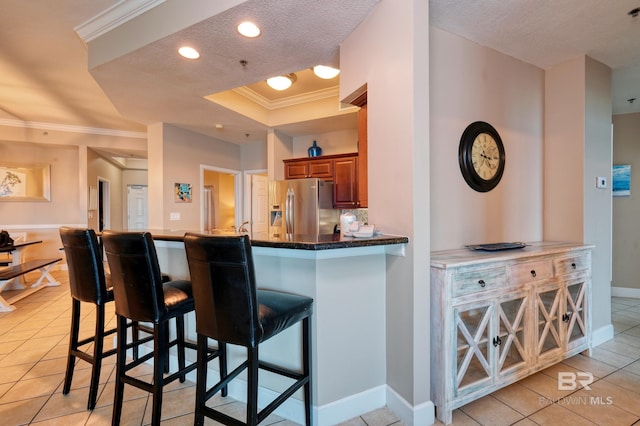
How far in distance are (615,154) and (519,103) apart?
107 inches

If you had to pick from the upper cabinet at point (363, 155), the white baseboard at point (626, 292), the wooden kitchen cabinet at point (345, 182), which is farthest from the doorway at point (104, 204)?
the white baseboard at point (626, 292)

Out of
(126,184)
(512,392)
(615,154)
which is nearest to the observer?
(512,392)

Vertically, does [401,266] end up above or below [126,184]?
below

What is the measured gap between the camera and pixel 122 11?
238 centimetres

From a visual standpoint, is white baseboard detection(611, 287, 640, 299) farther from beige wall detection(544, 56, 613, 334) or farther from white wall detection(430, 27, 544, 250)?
white wall detection(430, 27, 544, 250)

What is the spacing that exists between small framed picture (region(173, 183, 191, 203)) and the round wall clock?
13.3ft

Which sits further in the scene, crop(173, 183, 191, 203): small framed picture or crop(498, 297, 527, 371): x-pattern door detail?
crop(173, 183, 191, 203): small framed picture

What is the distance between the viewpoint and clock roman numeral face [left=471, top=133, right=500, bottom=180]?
2.39m

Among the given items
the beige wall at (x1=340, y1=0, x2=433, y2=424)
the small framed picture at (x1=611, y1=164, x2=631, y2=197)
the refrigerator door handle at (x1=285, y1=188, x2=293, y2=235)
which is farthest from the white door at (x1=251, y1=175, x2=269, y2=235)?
the small framed picture at (x1=611, y1=164, x2=631, y2=197)

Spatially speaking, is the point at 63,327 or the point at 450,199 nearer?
the point at 450,199

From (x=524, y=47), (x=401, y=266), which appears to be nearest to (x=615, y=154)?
(x=524, y=47)

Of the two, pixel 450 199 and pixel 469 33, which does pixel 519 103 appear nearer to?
pixel 469 33

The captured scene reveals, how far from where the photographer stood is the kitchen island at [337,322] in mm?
1649

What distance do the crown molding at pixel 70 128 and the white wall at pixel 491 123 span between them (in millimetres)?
5888
